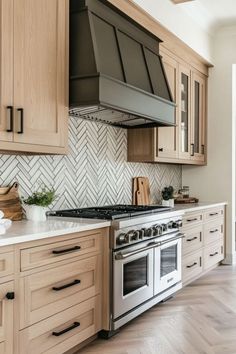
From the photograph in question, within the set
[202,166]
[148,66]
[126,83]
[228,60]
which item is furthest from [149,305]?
[228,60]

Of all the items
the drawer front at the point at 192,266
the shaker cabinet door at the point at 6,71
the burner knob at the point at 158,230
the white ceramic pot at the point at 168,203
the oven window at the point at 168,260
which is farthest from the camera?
the white ceramic pot at the point at 168,203

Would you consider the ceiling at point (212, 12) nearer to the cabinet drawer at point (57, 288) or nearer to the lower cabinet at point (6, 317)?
the cabinet drawer at point (57, 288)

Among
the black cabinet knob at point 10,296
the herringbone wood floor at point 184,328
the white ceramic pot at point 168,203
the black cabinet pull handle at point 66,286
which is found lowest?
the herringbone wood floor at point 184,328

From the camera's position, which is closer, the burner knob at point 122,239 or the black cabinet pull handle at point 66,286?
the black cabinet pull handle at point 66,286

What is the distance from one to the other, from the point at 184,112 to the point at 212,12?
1287 millimetres

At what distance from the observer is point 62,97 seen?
9.07 feet

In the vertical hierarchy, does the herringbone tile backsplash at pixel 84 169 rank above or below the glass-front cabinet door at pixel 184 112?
below

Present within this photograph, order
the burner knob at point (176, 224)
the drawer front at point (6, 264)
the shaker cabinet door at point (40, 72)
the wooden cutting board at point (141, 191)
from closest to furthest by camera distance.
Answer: the drawer front at point (6, 264) → the shaker cabinet door at point (40, 72) → the burner knob at point (176, 224) → the wooden cutting board at point (141, 191)

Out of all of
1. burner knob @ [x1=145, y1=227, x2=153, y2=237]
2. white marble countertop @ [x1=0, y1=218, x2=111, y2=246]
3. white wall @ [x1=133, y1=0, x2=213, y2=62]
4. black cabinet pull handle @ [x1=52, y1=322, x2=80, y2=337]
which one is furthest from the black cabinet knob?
white wall @ [x1=133, y1=0, x2=213, y2=62]

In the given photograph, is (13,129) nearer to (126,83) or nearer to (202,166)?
(126,83)

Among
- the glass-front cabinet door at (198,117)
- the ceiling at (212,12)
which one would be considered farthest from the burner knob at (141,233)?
the ceiling at (212,12)

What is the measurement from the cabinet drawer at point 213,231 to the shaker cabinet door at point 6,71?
9.97 feet

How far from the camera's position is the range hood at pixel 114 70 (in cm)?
284

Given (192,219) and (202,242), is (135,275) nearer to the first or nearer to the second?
(192,219)
